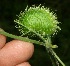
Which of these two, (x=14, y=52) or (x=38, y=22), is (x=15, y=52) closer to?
(x=14, y=52)

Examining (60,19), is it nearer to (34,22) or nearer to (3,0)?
(3,0)

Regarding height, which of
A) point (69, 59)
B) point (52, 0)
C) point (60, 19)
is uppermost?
point (52, 0)

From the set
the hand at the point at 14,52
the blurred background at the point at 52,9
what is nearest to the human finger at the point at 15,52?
the hand at the point at 14,52

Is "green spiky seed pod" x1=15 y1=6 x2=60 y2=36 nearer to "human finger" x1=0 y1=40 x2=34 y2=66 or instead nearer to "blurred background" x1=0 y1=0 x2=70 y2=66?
"human finger" x1=0 y1=40 x2=34 y2=66

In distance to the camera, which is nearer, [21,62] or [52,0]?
[21,62]

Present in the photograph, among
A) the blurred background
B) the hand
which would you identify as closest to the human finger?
the hand

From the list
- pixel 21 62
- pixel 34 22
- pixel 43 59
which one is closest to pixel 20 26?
pixel 34 22

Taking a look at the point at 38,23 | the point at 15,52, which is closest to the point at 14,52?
the point at 15,52
